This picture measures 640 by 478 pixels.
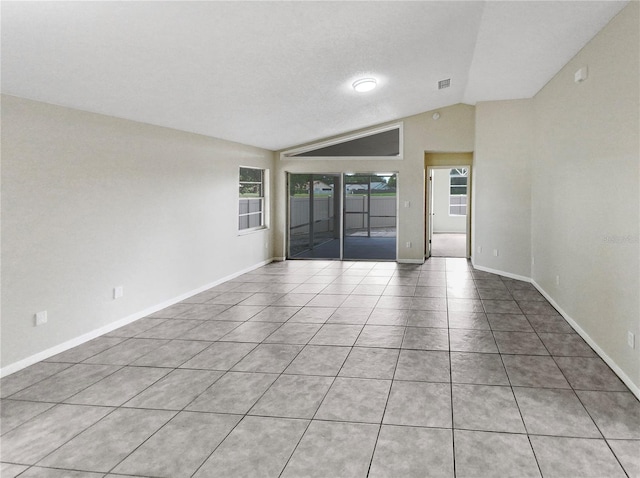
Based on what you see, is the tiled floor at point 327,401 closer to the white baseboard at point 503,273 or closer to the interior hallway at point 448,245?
the white baseboard at point 503,273

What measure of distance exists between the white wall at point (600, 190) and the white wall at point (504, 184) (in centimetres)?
122

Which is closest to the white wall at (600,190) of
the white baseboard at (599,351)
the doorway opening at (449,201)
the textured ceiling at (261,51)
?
the white baseboard at (599,351)

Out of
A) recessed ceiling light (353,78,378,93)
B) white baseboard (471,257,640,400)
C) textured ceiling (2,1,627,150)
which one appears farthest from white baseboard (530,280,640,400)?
recessed ceiling light (353,78,378,93)

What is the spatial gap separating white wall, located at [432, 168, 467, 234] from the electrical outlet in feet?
38.0

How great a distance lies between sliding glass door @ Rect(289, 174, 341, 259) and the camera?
28.5 ft

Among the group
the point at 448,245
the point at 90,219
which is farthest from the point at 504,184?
the point at 90,219

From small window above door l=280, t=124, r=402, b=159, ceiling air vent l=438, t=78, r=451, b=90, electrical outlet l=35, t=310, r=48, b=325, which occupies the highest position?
ceiling air vent l=438, t=78, r=451, b=90

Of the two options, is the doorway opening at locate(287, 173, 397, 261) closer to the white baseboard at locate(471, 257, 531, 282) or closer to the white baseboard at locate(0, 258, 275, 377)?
the white baseboard at locate(471, 257, 531, 282)

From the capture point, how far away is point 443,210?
13188 mm

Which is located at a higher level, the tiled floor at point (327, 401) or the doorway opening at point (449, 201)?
the doorway opening at point (449, 201)

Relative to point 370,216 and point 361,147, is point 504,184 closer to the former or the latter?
point 361,147

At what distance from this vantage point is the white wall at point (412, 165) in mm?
7625

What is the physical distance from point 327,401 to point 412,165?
612cm

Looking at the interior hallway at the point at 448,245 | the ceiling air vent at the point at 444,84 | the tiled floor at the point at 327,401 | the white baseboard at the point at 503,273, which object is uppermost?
the ceiling air vent at the point at 444,84
